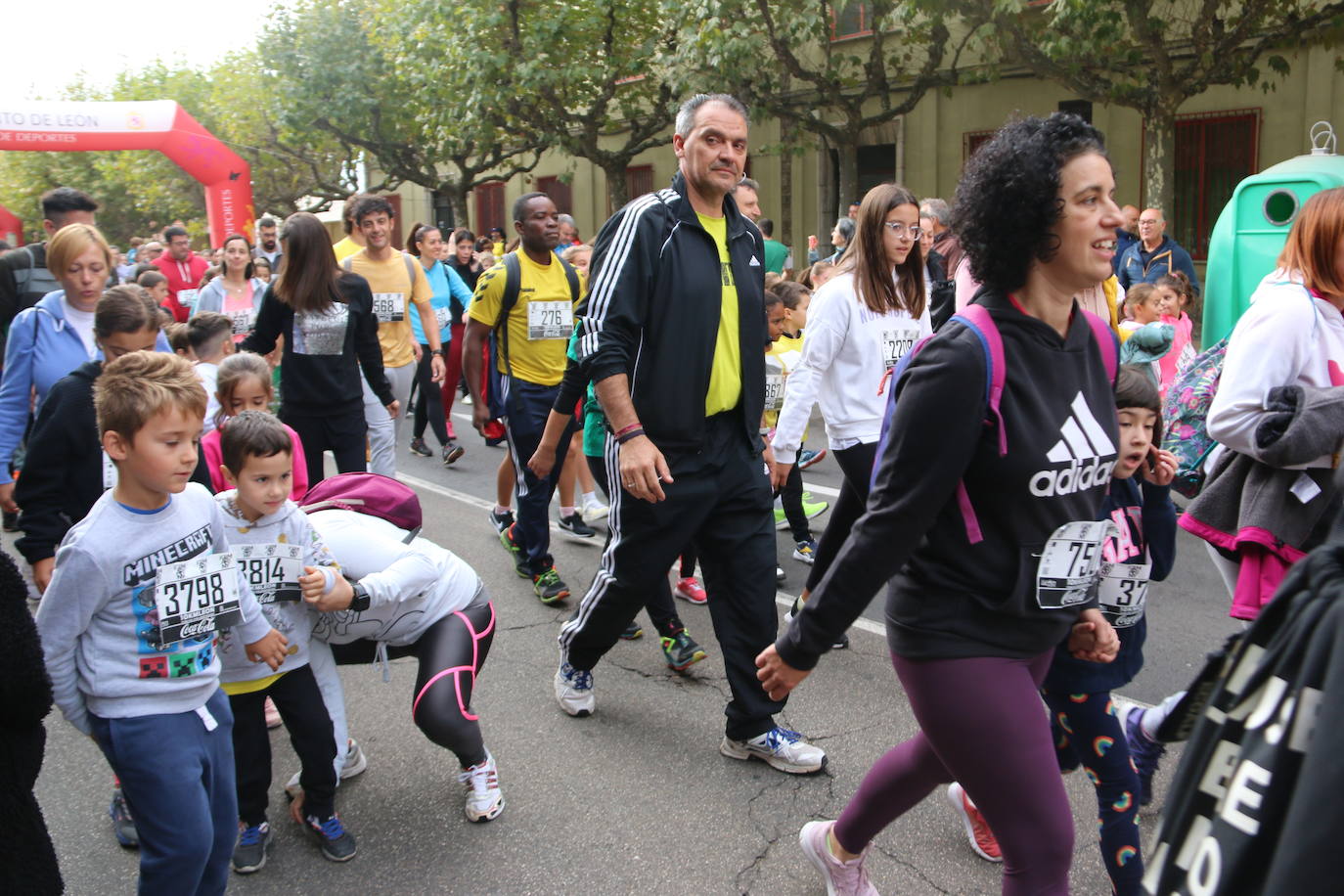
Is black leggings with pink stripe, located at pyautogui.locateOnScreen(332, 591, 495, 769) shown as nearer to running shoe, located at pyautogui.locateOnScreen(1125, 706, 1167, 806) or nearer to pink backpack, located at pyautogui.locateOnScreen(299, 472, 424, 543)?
pink backpack, located at pyautogui.locateOnScreen(299, 472, 424, 543)

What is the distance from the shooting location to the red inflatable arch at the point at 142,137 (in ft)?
61.9

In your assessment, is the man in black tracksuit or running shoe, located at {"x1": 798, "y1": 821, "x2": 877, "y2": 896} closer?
running shoe, located at {"x1": 798, "y1": 821, "x2": 877, "y2": 896}

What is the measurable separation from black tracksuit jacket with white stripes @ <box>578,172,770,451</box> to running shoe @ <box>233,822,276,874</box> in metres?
1.70

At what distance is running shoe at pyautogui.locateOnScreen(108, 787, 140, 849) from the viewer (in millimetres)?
3406

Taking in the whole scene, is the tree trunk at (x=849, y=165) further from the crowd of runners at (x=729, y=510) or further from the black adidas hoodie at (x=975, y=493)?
the black adidas hoodie at (x=975, y=493)

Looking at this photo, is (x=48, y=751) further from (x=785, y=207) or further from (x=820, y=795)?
(x=785, y=207)

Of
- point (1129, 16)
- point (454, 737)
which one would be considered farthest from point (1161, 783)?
point (1129, 16)

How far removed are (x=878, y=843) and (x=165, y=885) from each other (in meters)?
1.92

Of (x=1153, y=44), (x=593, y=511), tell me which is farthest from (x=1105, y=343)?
(x=1153, y=44)

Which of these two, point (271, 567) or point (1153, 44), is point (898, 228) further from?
point (1153, 44)

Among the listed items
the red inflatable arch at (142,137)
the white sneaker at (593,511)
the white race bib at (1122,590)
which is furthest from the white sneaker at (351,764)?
the red inflatable arch at (142,137)

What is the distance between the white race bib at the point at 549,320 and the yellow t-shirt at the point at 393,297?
1566 mm

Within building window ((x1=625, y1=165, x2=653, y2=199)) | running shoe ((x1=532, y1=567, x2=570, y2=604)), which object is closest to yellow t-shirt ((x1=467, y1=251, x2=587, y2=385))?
running shoe ((x1=532, y1=567, x2=570, y2=604))

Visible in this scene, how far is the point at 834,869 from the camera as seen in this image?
9.44 ft
